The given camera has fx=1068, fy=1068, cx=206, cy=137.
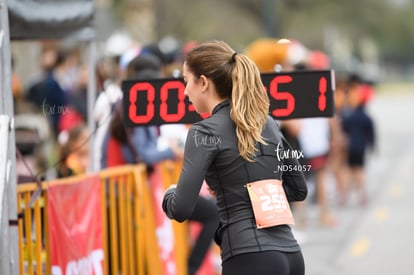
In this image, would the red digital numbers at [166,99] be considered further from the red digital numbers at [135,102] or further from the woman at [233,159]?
the woman at [233,159]

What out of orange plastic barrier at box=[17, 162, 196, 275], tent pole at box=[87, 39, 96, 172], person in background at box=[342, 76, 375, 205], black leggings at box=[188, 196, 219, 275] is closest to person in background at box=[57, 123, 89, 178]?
tent pole at box=[87, 39, 96, 172]

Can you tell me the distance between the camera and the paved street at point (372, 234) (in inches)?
427

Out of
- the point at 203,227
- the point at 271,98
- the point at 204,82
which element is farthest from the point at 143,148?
the point at 204,82

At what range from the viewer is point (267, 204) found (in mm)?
4789

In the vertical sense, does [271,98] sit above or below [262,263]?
above

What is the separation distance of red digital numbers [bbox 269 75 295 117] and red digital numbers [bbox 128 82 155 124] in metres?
0.72

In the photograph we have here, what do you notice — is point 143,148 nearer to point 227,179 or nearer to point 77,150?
point 77,150

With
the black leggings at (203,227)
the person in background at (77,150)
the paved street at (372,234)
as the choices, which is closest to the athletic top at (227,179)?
the black leggings at (203,227)

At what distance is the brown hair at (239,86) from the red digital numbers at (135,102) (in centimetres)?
147

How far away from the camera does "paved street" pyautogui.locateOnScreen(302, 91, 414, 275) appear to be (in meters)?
10.9

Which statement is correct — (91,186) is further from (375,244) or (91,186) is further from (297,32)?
(297,32)

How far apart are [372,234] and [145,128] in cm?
553

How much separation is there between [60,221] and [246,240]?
1.79 m

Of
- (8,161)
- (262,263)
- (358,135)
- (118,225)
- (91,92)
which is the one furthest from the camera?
(358,135)
